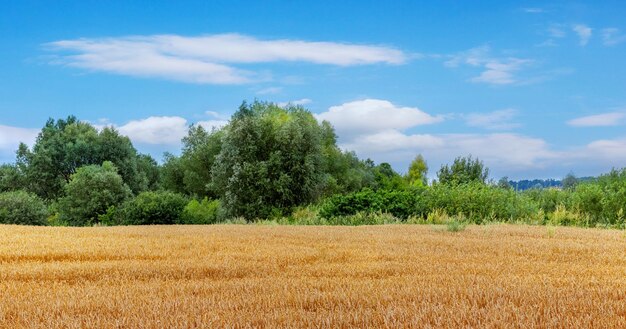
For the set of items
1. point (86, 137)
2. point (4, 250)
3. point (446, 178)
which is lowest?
point (4, 250)

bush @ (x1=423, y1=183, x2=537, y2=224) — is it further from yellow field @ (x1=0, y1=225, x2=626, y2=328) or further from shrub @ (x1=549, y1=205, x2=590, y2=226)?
yellow field @ (x1=0, y1=225, x2=626, y2=328)

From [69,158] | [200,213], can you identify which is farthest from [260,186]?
[69,158]

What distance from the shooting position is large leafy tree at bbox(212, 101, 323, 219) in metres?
40.5

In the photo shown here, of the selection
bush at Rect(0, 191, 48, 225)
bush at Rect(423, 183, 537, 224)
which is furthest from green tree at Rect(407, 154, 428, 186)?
bush at Rect(423, 183, 537, 224)

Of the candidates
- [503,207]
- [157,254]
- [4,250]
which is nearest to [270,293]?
[157,254]

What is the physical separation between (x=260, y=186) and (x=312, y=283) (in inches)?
1338

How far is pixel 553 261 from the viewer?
960cm

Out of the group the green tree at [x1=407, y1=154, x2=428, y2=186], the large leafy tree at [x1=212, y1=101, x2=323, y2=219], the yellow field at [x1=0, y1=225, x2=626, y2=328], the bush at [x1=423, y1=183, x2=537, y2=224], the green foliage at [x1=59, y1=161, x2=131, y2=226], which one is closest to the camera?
the yellow field at [x1=0, y1=225, x2=626, y2=328]

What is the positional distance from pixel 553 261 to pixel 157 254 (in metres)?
6.20

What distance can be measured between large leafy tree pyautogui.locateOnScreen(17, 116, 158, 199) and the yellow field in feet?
167

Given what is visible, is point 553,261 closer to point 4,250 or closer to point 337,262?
point 337,262

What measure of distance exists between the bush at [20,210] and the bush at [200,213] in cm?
1303

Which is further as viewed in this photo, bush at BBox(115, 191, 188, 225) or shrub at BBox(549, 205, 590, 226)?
bush at BBox(115, 191, 188, 225)

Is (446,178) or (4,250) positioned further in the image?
(446,178)
